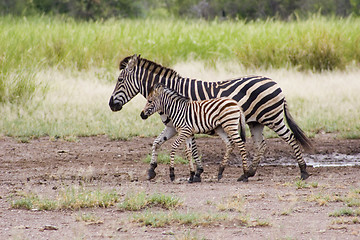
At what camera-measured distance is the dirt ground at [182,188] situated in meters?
5.63

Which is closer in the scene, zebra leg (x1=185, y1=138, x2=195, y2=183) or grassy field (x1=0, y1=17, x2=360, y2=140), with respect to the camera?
zebra leg (x1=185, y1=138, x2=195, y2=183)

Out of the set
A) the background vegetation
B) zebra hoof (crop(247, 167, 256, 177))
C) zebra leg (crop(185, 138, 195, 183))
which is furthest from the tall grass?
the background vegetation

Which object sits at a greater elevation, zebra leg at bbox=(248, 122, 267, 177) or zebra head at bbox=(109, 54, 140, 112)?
zebra head at bbox=(109, 54, 140, 112)

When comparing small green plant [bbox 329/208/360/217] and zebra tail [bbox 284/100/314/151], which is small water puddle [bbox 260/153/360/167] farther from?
small green plant [bbox 329/208/360/217]

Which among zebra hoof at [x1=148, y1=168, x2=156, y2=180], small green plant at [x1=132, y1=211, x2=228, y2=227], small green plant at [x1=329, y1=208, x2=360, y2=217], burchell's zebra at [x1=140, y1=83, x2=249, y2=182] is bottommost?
zebra hoof at [x1=148, y1=168, x2=156, y2=180]

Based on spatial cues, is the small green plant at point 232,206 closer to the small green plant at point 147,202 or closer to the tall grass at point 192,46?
the small green plant at point 147,202

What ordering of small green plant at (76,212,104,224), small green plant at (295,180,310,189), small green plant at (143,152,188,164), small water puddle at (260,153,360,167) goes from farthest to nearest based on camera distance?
small water puddle at (260,153,360,167)
small green plant at (143,152,188,164)
small green plant at (295,180,310,189)
small green plant at (76,212,104,224)

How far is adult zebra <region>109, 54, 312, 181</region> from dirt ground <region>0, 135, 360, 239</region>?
1.59 ft

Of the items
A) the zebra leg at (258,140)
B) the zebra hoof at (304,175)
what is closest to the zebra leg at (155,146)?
the zebra leg at (258,140)

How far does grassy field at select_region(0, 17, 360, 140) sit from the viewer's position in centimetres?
1220

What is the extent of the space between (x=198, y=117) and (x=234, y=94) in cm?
72

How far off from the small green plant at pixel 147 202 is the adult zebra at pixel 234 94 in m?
1.67

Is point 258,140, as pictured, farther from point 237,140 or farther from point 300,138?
point 237,140

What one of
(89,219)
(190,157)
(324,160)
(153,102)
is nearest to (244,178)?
(190,157)
